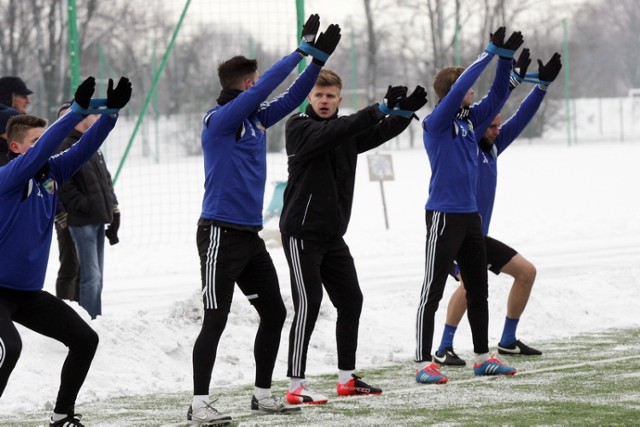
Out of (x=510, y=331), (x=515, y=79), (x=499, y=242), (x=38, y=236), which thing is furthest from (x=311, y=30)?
(x=510, y=331)

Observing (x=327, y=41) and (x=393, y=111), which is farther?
(x=393, y=111)

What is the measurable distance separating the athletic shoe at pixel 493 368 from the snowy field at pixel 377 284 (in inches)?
44.2

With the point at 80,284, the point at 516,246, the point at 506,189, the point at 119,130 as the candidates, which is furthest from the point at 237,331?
the point at 506,189

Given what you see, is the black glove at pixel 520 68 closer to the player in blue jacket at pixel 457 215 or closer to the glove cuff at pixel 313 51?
the player in blue jacket at pixel 457 215

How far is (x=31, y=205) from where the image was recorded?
580cm

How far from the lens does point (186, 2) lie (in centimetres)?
1483

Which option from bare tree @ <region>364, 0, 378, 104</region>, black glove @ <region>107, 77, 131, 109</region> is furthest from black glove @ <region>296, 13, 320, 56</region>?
bare tree @ <region>364, 0, 378, 104</region>

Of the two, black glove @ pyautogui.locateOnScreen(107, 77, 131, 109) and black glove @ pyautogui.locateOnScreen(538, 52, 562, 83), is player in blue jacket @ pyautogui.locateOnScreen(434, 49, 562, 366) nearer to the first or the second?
black glove @ pyautogui.locateOnScreen(538, 52, 562, 83)

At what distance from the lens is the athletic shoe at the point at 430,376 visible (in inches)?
292

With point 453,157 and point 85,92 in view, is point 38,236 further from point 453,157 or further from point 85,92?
point 453,157

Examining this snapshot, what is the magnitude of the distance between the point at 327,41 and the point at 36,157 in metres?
1.64

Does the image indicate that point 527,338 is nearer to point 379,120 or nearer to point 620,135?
point 379,120

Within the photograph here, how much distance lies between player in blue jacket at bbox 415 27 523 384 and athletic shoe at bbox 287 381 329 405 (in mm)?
910

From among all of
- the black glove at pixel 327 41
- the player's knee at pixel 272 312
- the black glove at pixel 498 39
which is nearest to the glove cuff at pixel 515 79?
the black glove at pixel 498 39
